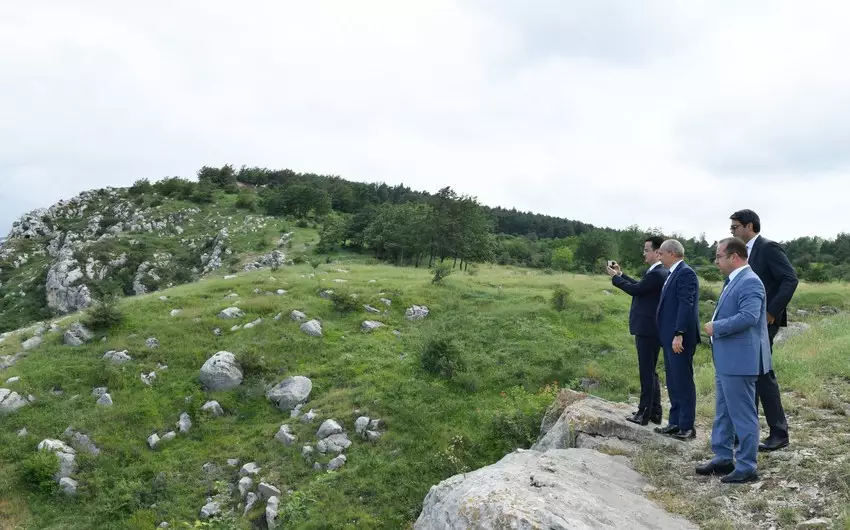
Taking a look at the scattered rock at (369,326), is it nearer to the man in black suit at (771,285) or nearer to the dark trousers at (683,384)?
the dark trousers at (683,384)

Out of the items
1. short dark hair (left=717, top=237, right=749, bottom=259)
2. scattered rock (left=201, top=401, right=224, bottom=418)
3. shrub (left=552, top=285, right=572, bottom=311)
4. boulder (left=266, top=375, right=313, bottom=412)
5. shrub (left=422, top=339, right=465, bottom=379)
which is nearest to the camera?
short dark hair (left=717, top=237, right=749, bottom=259)

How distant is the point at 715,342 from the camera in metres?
6.20

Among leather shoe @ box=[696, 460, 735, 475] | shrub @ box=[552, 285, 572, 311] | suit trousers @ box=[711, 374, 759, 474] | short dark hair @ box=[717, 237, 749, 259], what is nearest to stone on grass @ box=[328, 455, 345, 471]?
leather shoe @ box=[696, 460, 735, 475]

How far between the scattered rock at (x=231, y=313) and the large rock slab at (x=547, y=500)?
15584mm

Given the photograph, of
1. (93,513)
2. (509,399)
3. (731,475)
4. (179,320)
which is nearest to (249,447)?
(93,513)

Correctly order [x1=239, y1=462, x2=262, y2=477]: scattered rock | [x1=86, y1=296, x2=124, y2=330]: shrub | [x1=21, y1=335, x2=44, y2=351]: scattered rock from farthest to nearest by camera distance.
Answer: [x1=86, y1=296, x2=124, y2=330]: shrub → [x1=21, y1=335, x2=44, y2=351]: scattered rock → [x1=239, y1=462, x2=262, y2=477]: scattered rock

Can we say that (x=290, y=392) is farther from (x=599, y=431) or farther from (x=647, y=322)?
(x=647, y=322)

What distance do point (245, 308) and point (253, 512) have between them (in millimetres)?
11266

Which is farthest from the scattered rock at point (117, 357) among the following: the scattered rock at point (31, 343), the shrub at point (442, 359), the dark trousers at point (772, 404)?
Answer: the dark trousers at point (772, 404)

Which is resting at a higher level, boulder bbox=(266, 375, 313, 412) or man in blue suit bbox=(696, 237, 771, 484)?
man in blue suit bbox=(696, 237, 771, 484)

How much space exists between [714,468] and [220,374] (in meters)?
13.6

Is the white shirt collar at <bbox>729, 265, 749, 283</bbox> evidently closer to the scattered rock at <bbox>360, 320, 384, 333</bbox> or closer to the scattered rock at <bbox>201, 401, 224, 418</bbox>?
the scattered rock at <bbox>201, 401, 224, 418</bbox>

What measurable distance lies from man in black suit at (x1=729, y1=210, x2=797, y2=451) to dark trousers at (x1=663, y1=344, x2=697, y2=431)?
850mm

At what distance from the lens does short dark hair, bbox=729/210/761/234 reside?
696 cm
